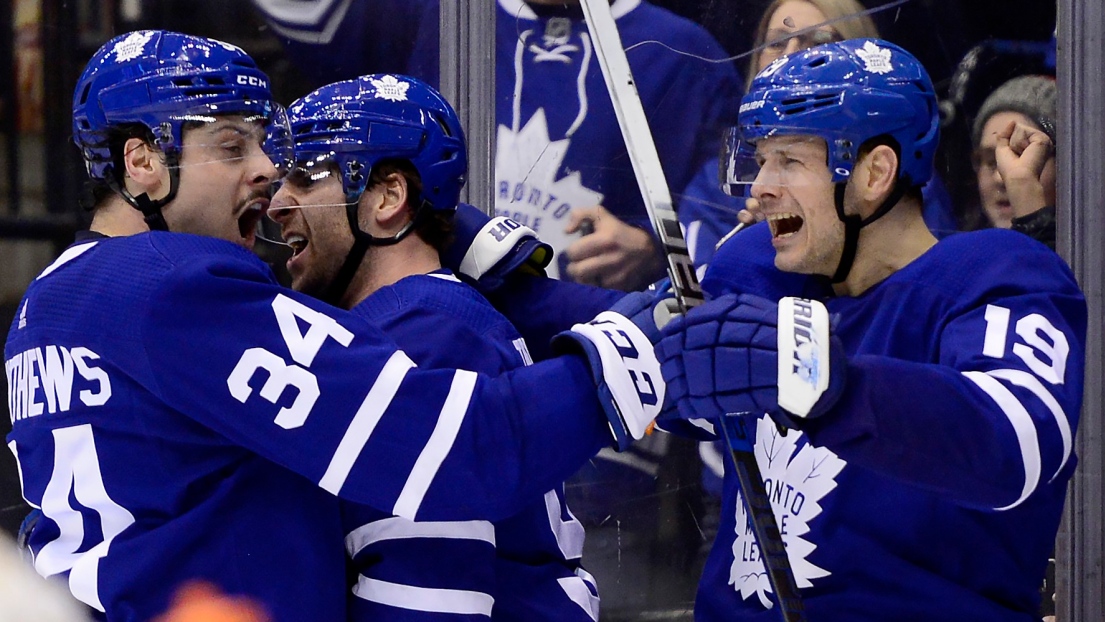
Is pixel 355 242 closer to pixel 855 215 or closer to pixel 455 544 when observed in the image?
pixel 455 544

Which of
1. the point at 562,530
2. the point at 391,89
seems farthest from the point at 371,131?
the point at 562,530

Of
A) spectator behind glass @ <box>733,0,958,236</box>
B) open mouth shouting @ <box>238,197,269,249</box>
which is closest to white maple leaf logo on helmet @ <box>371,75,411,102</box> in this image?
open mouth shouting @ <box>238,197,269,249</box>

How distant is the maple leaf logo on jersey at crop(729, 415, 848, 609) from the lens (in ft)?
5.56

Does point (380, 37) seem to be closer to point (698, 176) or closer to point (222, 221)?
point (698, 176)

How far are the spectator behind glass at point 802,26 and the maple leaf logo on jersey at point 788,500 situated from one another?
1.23 m

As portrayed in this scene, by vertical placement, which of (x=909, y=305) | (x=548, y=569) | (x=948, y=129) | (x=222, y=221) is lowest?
(x=548, y=569)

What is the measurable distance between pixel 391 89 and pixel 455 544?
0.69m

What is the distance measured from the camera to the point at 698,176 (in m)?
2.82

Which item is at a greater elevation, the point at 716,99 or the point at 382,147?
the point at 382,147

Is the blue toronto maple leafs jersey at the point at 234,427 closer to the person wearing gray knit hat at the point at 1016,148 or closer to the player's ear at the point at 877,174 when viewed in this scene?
the player's ear at the point at 877,174

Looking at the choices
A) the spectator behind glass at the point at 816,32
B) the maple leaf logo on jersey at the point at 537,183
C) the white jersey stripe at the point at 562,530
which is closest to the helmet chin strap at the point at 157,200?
the white jersey stripe at the point at 562,530

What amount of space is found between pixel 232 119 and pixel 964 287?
40.0 inches

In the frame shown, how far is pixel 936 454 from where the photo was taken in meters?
1.34

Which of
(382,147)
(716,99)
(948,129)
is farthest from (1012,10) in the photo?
(382,147)
